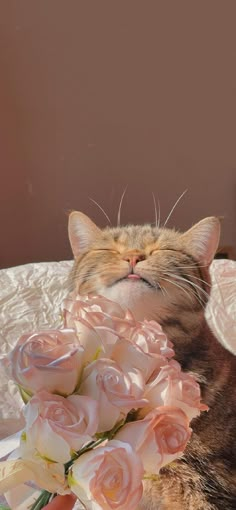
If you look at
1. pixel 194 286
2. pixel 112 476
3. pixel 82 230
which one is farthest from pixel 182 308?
pixel 112 476

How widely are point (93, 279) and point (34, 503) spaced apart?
1.52ft

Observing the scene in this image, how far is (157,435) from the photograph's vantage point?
48 cm

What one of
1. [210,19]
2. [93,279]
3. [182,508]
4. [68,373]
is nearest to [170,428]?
[68,373]

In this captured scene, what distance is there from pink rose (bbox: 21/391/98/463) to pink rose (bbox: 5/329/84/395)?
11 millimetres

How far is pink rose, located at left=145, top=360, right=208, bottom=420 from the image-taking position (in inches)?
20.1

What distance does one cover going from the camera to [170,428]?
49 centimetres

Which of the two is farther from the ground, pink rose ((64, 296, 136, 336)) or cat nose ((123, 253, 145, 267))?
pink rose ((64, 296, 136, 336))

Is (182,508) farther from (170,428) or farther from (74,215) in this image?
(74,215)

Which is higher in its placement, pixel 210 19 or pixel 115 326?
pixel 210 19

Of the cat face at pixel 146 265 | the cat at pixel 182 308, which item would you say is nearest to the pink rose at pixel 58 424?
the cat at pixel 182 308

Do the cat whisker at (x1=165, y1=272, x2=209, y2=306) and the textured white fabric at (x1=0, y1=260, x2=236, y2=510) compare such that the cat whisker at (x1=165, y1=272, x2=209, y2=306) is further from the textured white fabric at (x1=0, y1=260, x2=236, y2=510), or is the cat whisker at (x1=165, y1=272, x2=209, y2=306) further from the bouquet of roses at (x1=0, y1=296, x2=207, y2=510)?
the textured white fabric at (x1=0, y1=260, x2=236, y2=510)

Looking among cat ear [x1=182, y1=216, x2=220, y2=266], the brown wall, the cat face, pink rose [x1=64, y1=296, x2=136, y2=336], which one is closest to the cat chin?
the cat face

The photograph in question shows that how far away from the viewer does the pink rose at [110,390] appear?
473 mm

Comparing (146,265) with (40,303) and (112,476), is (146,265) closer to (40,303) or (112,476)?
(112,476)
